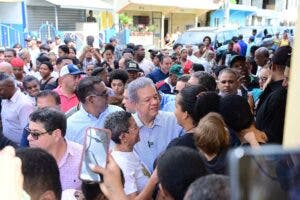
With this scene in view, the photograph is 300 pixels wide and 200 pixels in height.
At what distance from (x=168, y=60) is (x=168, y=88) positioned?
5.31ft

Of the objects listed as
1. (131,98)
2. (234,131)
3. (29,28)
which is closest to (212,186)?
(234,131)

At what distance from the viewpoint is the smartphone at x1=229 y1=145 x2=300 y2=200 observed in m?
0.63

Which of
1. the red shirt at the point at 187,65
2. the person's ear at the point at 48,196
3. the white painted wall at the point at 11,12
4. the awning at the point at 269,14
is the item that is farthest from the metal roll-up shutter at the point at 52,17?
the awning at the point at 269,14

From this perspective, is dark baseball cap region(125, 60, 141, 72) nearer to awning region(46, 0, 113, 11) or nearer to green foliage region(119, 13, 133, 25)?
awning region(46, 0, 113, 11)

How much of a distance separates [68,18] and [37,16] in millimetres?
2009

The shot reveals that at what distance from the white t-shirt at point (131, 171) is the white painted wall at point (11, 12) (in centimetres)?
1540

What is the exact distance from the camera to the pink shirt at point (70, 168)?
2.65 meters

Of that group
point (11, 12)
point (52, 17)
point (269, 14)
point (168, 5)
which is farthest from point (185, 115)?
point (269, 14)

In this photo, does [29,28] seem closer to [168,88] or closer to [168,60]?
[168,60]

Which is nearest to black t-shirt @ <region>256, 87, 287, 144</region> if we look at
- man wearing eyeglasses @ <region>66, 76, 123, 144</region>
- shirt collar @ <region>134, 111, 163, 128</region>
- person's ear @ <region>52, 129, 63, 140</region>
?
shirt collar @ <region>134, 111, 163, 128</region>

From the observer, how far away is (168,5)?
83.4 ft

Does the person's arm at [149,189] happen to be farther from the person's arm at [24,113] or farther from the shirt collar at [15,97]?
the shirt collar at [15,97]

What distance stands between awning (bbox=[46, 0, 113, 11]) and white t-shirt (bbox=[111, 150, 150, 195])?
17.0 m

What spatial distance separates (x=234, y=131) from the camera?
8.84ft
